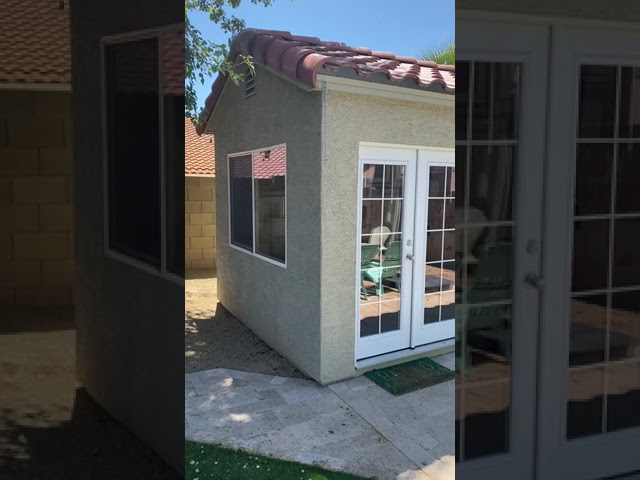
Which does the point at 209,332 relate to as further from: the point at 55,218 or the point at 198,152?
the point at 55,218

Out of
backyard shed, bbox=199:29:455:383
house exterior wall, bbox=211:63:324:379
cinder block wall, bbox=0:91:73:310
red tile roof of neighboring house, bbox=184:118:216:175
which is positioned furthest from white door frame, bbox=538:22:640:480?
cinder block wall, bbox=0:91:73:310

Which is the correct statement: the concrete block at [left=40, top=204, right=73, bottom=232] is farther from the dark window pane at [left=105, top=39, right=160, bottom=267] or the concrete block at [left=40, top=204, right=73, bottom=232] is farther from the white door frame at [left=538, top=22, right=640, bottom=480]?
the white door frame at [left=538, top=22, right=640, bottom=480]

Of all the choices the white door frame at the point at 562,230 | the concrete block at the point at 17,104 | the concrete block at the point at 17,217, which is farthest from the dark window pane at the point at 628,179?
the concrete block at the point at 17,217

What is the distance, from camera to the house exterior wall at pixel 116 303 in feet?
5.23

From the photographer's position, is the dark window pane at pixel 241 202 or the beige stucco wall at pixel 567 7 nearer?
the dark window pane at pixel 241 202

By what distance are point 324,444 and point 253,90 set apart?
116cm

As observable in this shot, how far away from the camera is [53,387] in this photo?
2.74 m

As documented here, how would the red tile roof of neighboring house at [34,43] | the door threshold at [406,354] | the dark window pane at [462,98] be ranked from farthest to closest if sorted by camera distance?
1. the red tile roof of neighboring house at [34,43]
2. the dark window pane at [462,98]
3. the door threshold at [406,354]

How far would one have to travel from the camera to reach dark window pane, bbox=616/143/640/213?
266 cm

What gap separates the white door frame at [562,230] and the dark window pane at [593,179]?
0.09 metres

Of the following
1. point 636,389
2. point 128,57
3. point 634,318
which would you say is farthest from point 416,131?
point 636,389

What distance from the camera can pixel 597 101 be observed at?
2537 millimetres

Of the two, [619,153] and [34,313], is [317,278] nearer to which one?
[619,153]

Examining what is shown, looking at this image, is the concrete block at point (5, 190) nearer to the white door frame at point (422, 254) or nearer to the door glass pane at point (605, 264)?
the white door frame at point (422, 254)
